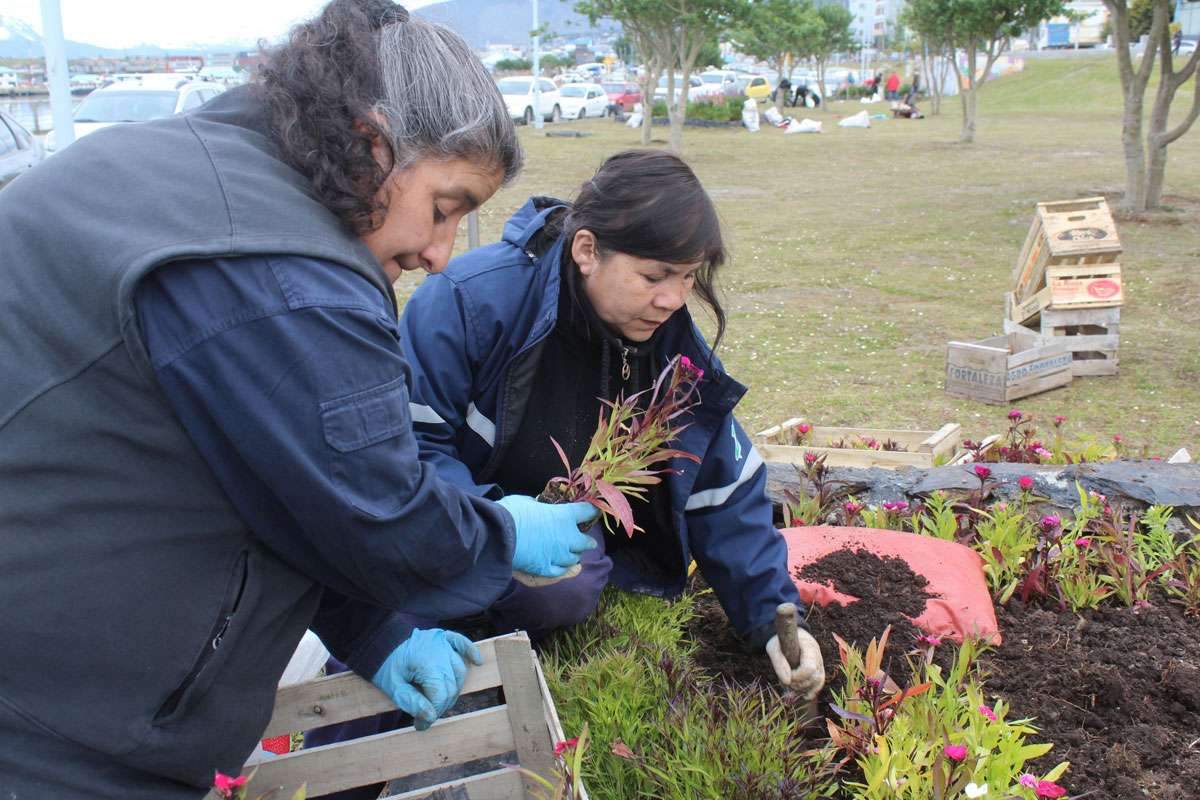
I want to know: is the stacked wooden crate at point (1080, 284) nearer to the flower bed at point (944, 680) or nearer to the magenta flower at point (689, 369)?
the flower bed at point (944, 680)

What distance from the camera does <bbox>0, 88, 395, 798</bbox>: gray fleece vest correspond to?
1.36 meters

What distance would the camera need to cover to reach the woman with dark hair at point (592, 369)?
2.40 metres

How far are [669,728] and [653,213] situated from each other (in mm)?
1127

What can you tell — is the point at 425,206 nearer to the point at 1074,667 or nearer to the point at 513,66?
the point at 1074,667

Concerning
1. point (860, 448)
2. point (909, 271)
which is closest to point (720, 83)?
point (909, 271)

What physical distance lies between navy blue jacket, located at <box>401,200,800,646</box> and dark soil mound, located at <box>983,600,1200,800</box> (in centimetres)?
63

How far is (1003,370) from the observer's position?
5879 mm

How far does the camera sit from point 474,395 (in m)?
2.56

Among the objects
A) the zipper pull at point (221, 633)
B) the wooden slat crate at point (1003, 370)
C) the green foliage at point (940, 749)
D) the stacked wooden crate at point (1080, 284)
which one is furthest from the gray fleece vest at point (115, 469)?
the stacked wooden crate at point (1080, 284)

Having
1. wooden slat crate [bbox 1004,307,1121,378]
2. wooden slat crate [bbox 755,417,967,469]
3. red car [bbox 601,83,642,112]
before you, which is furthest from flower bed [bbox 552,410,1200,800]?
red car [bbox 601,83,642,112]

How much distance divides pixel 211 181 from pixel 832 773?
152 cm

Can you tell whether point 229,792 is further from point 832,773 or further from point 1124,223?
point 1124,223

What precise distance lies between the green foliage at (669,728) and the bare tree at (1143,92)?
11.1 meters

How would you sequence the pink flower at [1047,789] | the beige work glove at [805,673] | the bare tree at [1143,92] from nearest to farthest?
1. the pink flower at [1047,789]
2. the beige work glove at [805,673]
3. the bare tree at [1143,92]
